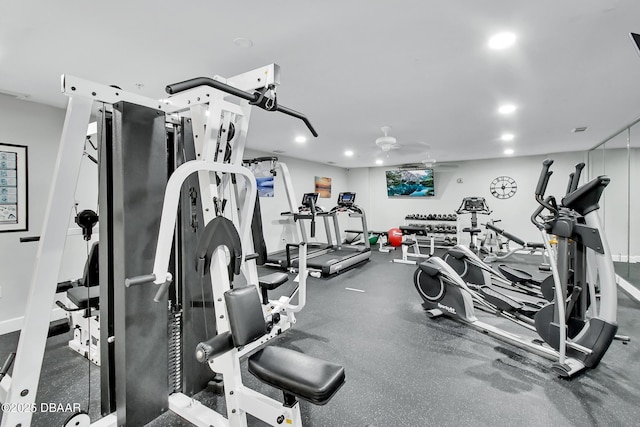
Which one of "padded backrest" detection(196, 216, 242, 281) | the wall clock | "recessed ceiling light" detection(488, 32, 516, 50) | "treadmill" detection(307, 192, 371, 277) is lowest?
"treadmill" detection(307, 192, 371, 277)

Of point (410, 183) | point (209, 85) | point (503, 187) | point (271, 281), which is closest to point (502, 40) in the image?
point (209, 85)

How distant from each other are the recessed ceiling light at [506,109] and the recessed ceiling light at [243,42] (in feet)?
9.55

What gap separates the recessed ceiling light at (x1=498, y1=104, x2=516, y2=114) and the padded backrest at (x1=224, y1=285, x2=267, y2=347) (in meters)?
3.50

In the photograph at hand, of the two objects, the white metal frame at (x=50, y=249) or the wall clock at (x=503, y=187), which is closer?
the white metal frame at (x=50, y=249)

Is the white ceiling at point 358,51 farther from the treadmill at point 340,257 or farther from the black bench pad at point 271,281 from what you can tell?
the treadmill at point 340,257

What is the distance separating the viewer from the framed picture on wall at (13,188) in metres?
2.83

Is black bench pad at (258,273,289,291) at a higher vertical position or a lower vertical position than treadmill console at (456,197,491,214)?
lower

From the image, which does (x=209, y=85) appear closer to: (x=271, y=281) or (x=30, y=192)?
(x=271, y=281)

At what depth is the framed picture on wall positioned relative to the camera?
112 inches

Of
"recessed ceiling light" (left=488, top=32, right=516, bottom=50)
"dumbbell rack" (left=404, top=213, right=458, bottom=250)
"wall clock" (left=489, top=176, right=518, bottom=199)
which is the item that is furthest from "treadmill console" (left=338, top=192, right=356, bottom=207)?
"recessed ceiling light" (left=488, top=32, right=516, bottom=50)

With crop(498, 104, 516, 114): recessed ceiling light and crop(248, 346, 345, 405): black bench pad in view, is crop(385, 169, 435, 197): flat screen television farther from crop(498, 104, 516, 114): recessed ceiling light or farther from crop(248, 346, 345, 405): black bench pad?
crop(248, 346, 345, 405): black bench pad

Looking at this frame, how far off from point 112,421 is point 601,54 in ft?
13.1

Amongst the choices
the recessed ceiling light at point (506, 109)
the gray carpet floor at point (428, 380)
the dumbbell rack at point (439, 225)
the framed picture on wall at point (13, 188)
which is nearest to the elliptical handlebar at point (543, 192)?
the gray carpet floor at point (428, 380)

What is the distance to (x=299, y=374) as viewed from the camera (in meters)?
1.27
